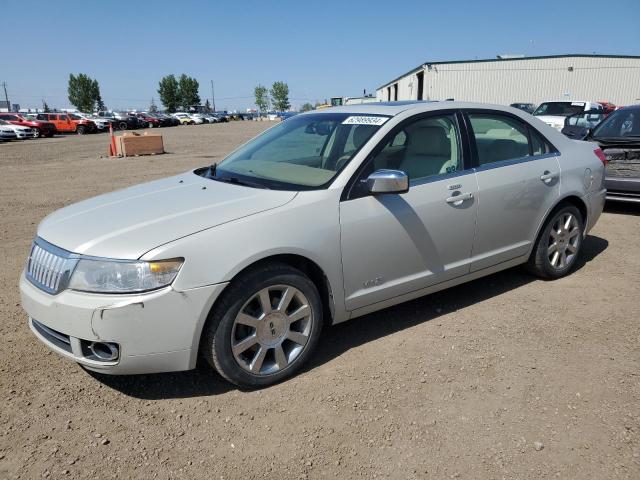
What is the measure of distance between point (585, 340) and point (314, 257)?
2.08 metres

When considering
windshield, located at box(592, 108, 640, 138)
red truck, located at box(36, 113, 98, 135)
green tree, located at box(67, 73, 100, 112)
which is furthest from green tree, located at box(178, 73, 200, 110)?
windshield, located at box(592, 108, 640, 138)

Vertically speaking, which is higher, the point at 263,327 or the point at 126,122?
the point at 126,122

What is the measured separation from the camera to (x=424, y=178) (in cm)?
364

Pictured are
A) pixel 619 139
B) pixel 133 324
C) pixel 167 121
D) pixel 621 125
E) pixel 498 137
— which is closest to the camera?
pixel 133 324

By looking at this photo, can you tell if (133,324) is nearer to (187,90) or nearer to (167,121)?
(167,121)

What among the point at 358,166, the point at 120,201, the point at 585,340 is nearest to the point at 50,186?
the point at 120,201

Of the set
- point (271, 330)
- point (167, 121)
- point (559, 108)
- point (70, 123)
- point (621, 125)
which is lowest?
point (271, 330)

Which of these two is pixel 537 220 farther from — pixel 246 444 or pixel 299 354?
pixel 246 444

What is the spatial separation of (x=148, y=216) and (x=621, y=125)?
776 cm

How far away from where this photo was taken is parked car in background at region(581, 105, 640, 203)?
712cm

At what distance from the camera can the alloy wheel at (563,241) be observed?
4.61 m

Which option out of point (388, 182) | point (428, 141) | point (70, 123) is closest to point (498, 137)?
point (428, 141)

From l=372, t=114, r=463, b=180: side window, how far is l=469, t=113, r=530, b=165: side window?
9.1 inches

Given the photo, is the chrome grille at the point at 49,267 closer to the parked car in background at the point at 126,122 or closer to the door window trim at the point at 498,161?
the door window trim at the point at 498,161
